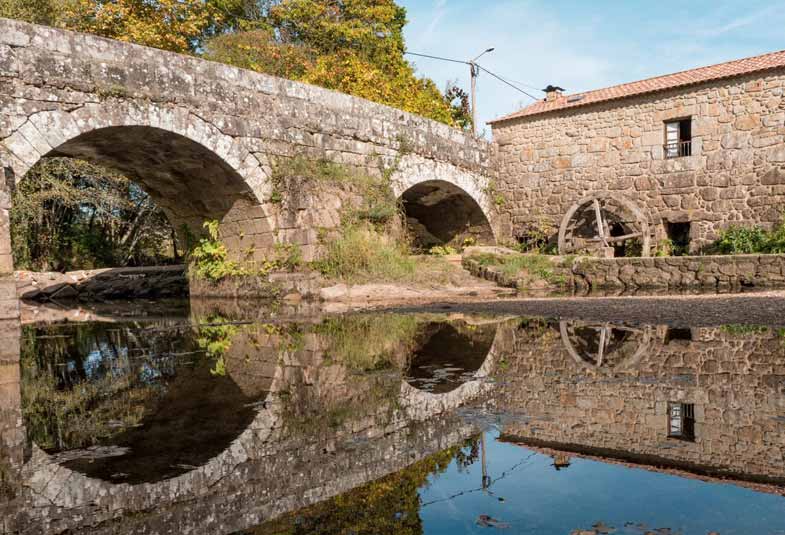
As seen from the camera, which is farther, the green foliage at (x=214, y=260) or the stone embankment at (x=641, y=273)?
the green foliage at (x=214, y=260)

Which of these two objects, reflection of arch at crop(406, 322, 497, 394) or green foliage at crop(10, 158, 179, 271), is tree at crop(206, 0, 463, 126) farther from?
reflection of arch at crop(406, 322, 497, 394)

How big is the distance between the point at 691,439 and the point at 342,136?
374 inches

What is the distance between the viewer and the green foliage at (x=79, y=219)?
621 inches

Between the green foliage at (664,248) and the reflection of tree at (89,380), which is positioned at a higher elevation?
the green foliage at (664,248)

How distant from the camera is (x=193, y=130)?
29.2 ft

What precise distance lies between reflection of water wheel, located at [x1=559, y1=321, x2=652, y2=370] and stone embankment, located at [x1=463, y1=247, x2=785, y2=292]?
4.97m

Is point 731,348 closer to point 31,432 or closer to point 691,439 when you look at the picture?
point 691,439

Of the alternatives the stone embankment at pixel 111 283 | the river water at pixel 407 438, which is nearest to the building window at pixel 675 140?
the river water at pixel 407 438

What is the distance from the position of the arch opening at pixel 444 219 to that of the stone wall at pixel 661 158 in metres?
1.04

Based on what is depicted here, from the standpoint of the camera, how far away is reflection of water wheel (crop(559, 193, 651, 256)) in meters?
14.2

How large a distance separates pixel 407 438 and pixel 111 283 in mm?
14366

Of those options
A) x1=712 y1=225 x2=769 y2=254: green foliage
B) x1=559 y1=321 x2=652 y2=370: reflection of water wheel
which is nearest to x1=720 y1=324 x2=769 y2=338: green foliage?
x1=559 y1=321 x2=652 y2=370: reflection of water wheel

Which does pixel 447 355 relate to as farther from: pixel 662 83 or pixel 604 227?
pixel 662 83

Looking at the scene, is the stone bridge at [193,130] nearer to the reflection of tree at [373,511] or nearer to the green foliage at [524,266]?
the green foliage at [524,266]
